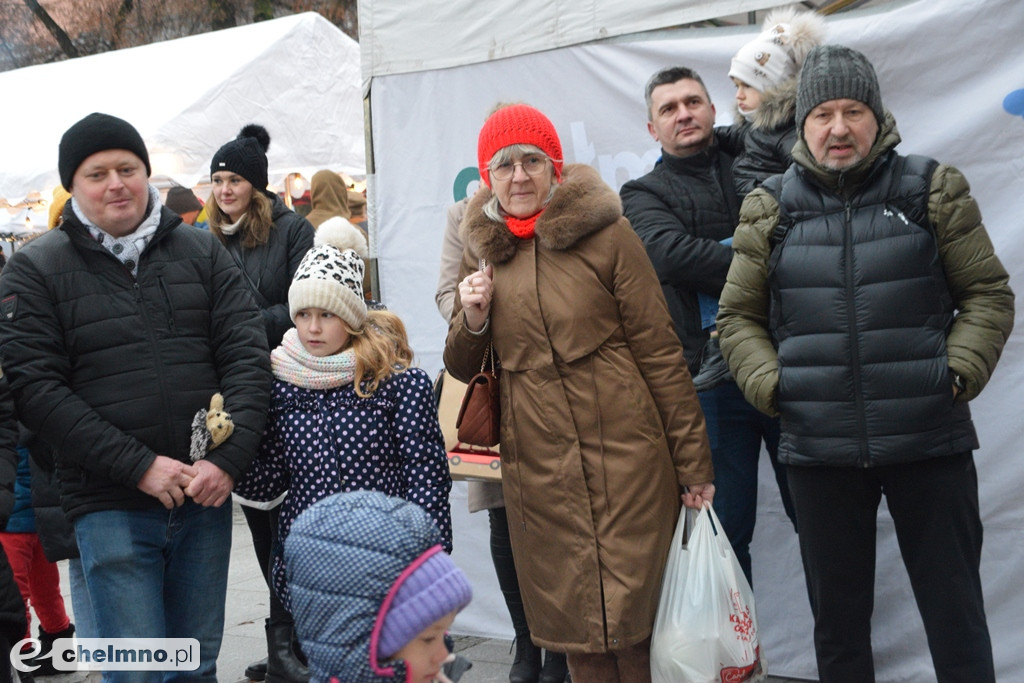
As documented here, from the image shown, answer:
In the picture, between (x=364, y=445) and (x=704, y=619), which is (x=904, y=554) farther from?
(x=364, y=445)

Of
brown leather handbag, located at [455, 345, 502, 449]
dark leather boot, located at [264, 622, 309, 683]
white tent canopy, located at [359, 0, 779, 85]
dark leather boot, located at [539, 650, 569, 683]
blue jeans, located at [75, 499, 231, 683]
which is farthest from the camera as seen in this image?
dark leather boot, located at [264, 622, 309, 683]

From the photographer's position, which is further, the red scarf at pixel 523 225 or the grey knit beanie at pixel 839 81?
the red scarf at pixel 523 225

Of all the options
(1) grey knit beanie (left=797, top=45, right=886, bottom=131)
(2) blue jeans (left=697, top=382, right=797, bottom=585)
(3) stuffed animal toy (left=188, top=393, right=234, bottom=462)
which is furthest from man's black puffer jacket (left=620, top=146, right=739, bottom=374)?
(3) stuffed animal toy (left=188, top=393, right=234, bottom=462)

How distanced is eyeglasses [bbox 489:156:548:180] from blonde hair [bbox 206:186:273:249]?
174 cm

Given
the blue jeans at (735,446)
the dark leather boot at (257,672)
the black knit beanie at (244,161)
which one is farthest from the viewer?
the black knit beanie at (244,161)

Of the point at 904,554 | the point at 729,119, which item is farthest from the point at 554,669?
the point at 729,119

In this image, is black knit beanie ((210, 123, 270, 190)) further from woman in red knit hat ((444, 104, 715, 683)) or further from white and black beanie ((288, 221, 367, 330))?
woman in red knit hat ((444, 104, 715, 683))

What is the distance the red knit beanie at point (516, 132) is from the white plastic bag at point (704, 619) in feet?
4.21

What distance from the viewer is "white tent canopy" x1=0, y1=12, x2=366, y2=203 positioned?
10578 mm

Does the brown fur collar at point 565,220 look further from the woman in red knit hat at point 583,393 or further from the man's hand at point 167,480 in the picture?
the man's hand at point 167,480

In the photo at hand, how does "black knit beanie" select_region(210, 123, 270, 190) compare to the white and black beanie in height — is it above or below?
above

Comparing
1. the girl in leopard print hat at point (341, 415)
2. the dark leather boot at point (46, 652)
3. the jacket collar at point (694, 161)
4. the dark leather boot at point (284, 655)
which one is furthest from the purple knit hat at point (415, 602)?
the dark leather boot at point (46, 652)

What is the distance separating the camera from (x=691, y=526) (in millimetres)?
3520

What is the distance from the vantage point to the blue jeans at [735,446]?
4.00 m
